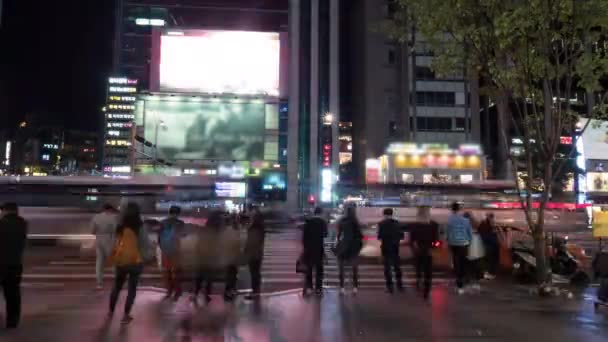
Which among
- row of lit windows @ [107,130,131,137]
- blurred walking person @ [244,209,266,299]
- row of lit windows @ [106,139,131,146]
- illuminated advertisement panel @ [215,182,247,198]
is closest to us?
blurred walking person @ [244,209,266,299]

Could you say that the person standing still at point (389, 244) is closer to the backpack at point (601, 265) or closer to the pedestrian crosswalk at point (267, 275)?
the pedestrian crosswalk at point (267, 275)

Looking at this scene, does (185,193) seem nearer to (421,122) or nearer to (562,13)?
(562,13)

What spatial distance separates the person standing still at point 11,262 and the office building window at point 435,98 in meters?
72.3

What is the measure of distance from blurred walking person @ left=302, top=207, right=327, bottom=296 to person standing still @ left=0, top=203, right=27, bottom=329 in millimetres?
5295

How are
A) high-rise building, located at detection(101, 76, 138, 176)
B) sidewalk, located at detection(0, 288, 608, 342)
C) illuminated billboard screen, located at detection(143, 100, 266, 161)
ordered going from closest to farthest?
1. sidewalk, located at detection(0, 288, 608, 342)
2. illuminated billboard screen, located at detection(143, 100, 266, 161)
3. high-rise building, located at detection(101, 76, 138, 176)

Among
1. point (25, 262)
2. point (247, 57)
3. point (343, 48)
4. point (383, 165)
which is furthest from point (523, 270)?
point (343, 48)

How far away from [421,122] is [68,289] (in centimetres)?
6864

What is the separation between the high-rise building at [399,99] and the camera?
76.2m

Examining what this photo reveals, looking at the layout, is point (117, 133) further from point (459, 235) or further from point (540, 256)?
point (540, 256)

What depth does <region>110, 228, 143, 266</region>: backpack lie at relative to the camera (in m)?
8.65

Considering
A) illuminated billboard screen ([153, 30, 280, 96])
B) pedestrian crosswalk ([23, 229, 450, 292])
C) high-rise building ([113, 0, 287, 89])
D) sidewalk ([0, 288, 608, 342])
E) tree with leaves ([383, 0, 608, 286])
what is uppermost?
high-rise building ([113, 0, 287, 89])

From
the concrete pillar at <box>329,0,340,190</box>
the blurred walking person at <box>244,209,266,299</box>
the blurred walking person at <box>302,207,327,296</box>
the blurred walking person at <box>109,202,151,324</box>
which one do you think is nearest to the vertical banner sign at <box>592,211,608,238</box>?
the blurred walking person at <box>302,207,327,296</box>

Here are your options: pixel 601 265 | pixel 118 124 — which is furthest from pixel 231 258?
pixel 118 124

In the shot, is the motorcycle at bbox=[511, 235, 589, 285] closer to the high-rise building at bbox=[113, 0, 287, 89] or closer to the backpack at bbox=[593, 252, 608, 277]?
the backpack at bbox=[593, 252, 608, 277]
